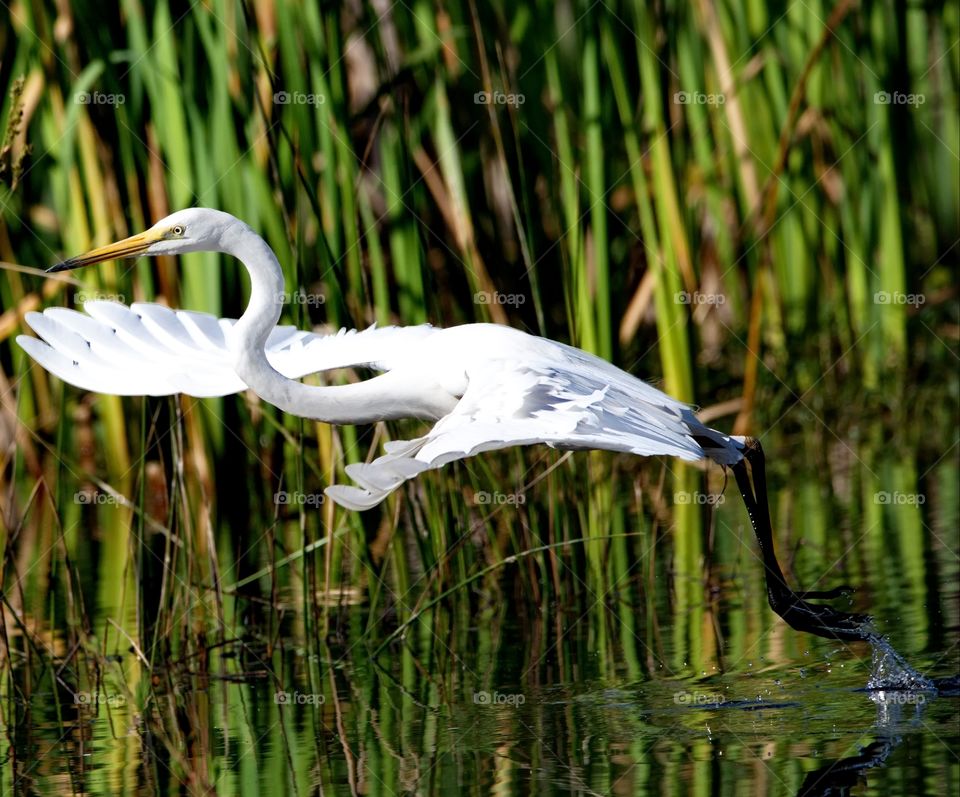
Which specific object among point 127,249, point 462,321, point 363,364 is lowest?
point 363,364

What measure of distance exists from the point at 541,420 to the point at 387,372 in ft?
3.87

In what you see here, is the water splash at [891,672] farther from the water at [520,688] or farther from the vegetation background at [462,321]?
the vegetation background at [462,321]

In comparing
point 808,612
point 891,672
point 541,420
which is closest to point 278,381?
point 541,420

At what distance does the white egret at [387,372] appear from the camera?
372 centimetres

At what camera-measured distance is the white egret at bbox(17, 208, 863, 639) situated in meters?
3.72

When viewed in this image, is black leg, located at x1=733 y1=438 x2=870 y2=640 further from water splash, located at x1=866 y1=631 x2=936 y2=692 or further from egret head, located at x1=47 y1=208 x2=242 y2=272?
egret head, located at x1=47 y1=208 x2=242 y2=272

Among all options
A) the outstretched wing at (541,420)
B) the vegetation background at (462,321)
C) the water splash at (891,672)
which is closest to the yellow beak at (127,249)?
the vegetation background at (462,321)

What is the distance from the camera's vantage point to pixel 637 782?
346 cm

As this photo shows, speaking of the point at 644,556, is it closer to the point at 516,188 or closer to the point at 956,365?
the point at 516,188

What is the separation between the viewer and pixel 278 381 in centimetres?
430

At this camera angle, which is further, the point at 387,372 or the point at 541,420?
the point at 387,372

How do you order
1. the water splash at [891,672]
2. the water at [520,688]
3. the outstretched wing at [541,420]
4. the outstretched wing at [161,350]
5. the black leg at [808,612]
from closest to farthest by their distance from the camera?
the outstretched wing at [541,420] → the water at [520,688] → the water splash at [891,672] → the outstretched wing at [161,350] → the black leg at [808,612]

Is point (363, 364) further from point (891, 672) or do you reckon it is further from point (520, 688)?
point (891, 672)

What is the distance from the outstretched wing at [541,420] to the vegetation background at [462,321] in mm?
592
